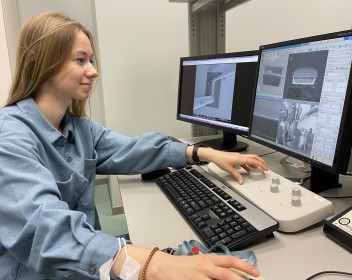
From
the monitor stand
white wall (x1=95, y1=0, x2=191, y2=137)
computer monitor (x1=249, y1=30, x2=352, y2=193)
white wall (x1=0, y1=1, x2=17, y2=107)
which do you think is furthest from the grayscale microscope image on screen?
white wall (x1=0, y1=1, x2=17, y2=107)

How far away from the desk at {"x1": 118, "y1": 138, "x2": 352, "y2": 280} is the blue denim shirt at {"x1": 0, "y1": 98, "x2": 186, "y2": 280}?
14 centimetres

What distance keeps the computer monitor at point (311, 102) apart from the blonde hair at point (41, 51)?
582mm

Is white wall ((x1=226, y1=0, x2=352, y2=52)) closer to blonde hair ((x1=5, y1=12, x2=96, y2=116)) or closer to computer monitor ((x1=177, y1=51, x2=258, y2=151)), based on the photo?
computer monitor ((x1=177, y1=51, x2=258, y2=151))

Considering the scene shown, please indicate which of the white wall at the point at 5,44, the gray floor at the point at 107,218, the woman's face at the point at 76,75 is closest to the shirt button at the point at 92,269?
the woman's face at the point at 76,75

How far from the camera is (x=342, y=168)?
688 millimetres

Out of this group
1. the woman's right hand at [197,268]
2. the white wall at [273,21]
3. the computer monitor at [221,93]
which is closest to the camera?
the woman's right hand at [197,268]

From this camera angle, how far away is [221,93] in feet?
4.28

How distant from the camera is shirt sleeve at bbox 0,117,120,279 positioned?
1.66 feet

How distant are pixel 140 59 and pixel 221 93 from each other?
0.95 meters

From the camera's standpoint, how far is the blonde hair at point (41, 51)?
0.79 m

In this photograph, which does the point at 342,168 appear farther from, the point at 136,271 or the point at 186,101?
the point at 186,101

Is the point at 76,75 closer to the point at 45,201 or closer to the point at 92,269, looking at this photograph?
the point at 45,201

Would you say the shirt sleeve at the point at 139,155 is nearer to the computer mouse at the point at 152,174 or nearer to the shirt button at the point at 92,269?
the computer mouse at the point at 152,174

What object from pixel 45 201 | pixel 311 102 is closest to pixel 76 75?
pixel 45 201
